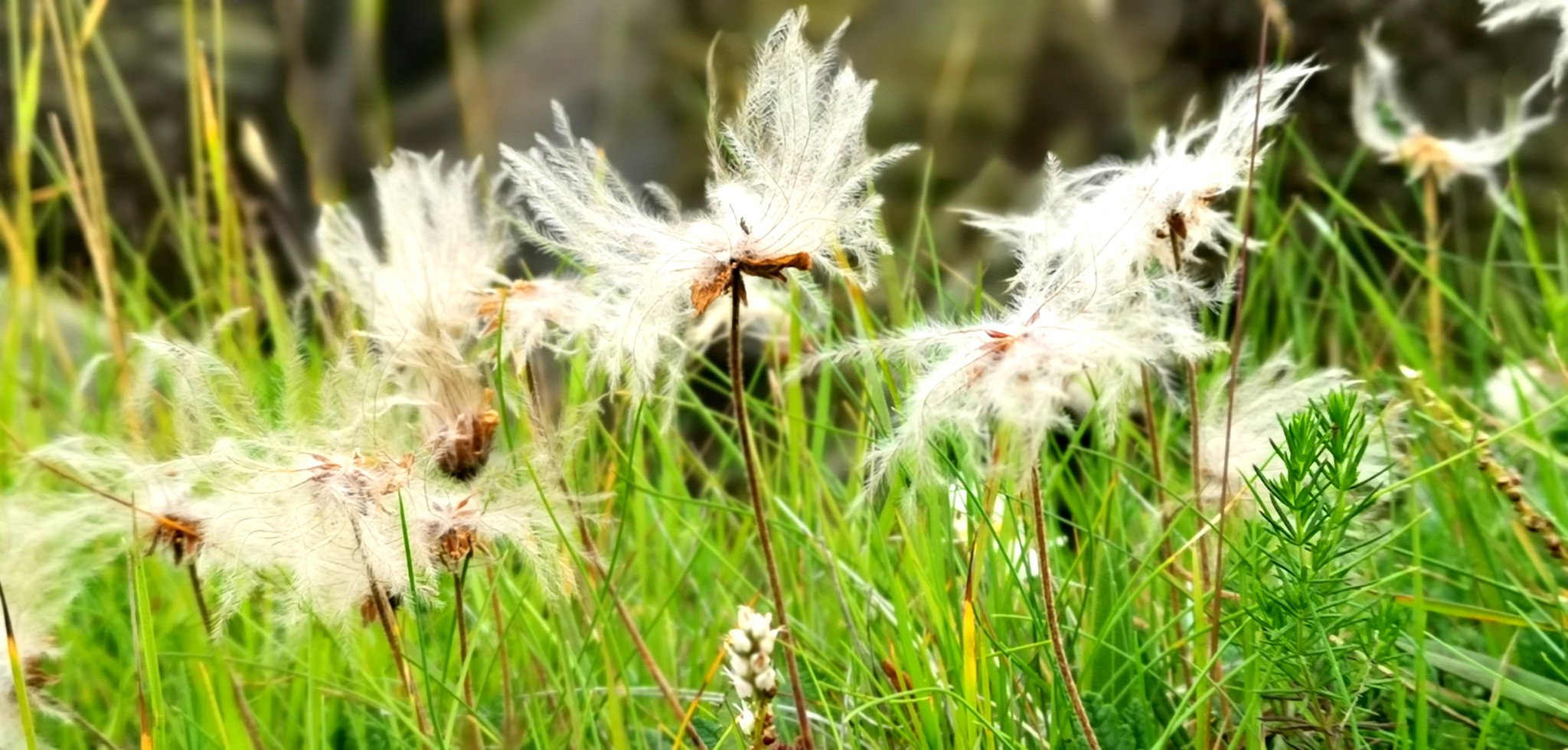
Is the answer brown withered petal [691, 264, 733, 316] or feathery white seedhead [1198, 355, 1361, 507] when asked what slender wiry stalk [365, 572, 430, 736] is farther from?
feathery white seedhead [1198, 355, 1361, 507]

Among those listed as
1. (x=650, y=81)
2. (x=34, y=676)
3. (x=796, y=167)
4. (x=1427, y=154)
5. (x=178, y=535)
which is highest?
(x=650, y=81)

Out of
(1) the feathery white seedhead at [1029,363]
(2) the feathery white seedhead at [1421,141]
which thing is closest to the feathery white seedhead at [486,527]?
(1) the feathery white seedhead at [1029,363]

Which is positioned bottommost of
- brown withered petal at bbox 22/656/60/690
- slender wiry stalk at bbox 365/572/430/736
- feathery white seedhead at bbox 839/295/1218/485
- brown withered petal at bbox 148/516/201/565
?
brown withered petal at bbox 22/656/60/690

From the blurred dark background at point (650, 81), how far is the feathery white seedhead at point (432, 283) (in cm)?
164

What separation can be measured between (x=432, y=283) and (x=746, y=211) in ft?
1.24

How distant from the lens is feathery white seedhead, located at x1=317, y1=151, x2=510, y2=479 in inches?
36.6

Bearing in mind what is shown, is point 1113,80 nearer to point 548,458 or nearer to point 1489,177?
point 1489,177

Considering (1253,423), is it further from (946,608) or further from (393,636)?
(393,636)

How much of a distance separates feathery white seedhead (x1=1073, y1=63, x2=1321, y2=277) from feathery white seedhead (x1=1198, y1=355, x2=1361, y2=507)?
0.13 metres

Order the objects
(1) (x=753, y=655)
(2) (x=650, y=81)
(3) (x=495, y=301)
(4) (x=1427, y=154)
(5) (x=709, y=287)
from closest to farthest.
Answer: (1) (x=753, y=655) < (5) (x=709, y=287) < (3) (x=495, y=301) < (4) (x=1427, y=154) < (2) (x=650, y=81)

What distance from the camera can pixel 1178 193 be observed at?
31.6 inches

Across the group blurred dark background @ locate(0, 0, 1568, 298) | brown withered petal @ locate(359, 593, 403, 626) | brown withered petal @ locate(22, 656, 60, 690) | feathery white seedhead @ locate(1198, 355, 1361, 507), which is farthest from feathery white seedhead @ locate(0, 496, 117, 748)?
blurred dark background @ locate(0, 0, 1568, 298)

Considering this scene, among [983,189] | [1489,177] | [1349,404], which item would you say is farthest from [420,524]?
[983,189]

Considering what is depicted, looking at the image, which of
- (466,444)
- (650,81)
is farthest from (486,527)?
(650,81)
